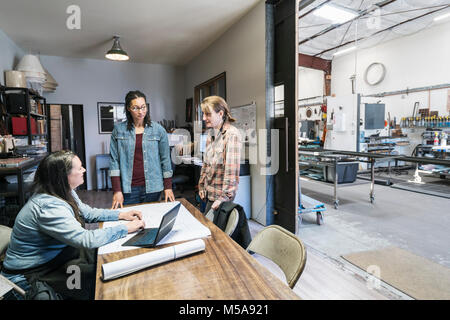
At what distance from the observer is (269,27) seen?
→ 328cm

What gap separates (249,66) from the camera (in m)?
3.72

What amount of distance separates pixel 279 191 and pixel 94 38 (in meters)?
4.06

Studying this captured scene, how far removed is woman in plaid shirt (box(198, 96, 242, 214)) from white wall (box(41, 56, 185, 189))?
16.8 feet

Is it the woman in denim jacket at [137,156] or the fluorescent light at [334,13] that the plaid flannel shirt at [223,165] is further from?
the fluorescent light at [334,13]

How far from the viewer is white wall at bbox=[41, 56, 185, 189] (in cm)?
581

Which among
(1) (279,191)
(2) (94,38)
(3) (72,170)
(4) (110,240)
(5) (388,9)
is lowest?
(1) (279,191)

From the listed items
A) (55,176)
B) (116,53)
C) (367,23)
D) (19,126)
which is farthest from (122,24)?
(367,23)

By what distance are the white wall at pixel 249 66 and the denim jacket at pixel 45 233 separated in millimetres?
2609

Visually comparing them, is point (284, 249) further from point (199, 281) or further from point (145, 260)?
point (145, 260)

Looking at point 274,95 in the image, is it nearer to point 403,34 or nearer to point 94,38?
point 94,38

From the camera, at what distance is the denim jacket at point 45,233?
110 centimetres

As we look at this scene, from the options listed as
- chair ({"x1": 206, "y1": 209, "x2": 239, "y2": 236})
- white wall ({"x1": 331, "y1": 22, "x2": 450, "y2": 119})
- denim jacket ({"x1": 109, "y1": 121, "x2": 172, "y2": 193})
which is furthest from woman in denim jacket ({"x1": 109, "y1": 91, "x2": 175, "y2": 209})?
white wall ({"x1": 331, "y1": 22, "x2": 450, "y2": 119})

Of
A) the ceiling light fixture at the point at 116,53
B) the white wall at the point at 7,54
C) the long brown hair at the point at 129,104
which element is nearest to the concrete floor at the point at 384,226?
the long brown hair at the point at 129,104

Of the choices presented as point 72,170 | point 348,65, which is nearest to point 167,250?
point 72,170
